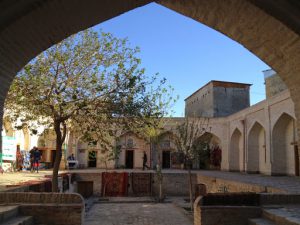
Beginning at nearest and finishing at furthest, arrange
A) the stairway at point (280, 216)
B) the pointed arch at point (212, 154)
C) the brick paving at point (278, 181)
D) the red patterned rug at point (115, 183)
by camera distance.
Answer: the stairway at point (280, 216)
the brick paving at point (278, 181)
the red patterned rug at point (115, 183)
the pointed arch at point (212, 154)

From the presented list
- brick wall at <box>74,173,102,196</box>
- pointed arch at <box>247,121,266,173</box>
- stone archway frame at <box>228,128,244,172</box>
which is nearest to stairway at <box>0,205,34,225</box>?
brick wall at <box>74,173,102,196</box>

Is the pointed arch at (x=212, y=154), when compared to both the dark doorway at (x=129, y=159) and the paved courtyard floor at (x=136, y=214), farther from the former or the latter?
the paved courtyard floor at (x=136, y=214)

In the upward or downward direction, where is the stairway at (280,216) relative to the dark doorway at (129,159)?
downward

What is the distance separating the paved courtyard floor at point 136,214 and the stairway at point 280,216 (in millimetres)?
5020

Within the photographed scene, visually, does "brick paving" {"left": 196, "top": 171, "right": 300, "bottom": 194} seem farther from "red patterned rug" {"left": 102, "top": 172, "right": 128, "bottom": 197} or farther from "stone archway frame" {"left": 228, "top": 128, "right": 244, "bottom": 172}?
"stone archway frame" {"left": 228, "top": 128, "right": 244, "bottom": 172}

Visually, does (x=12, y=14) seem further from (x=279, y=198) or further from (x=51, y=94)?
(x=51, y=94)

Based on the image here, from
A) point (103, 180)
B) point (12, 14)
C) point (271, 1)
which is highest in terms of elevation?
point (271, 1)

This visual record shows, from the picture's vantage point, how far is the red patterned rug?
22.5m

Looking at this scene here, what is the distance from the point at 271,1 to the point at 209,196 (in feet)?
16.9

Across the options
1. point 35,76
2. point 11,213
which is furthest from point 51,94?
point 11,213

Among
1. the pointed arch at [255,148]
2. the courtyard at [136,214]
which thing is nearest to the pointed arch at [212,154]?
the pointed arch at [255,148]

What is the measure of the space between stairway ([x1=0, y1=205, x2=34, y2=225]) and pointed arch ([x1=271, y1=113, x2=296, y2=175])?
54.1 feet

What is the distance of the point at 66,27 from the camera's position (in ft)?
16.2

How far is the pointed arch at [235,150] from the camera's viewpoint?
1134 inches
